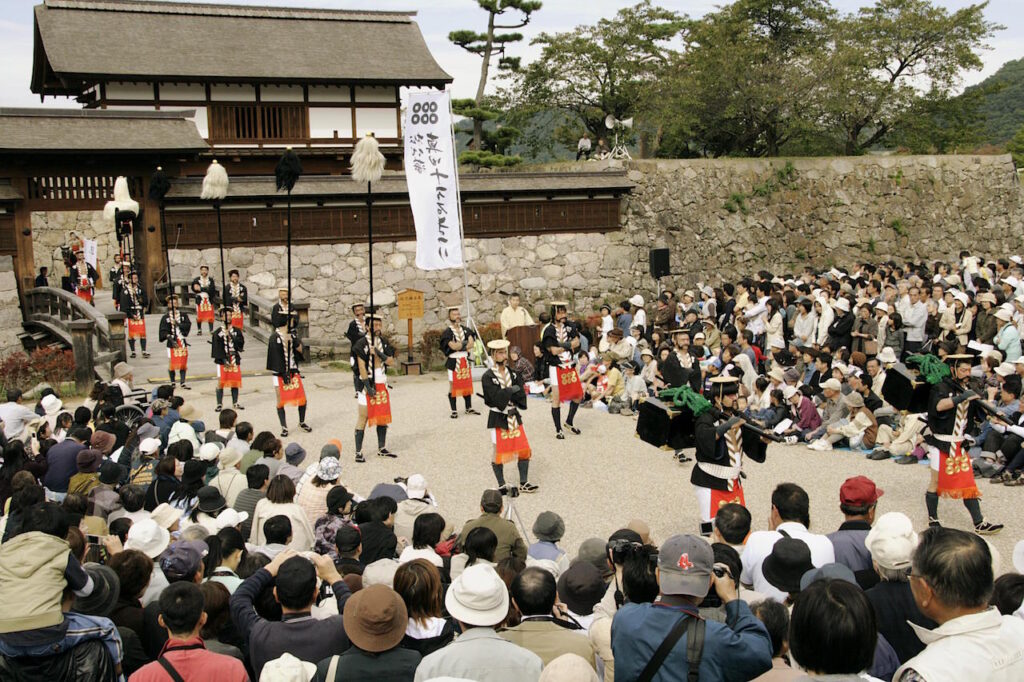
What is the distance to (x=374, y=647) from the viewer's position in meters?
3.97

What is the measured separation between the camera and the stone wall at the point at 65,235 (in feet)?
79.8

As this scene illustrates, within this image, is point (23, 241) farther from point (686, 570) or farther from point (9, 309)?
point (686, 570)

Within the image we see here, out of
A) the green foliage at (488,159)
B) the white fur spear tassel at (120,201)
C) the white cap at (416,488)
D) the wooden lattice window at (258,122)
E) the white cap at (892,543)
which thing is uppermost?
the wooden lattice window at (258,122)

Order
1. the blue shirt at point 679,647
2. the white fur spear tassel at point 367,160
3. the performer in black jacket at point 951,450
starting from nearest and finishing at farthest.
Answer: the blue shirt at point 679,647
the performer in black jacket at point 951,450
the white fur spear tassel at point 367,160

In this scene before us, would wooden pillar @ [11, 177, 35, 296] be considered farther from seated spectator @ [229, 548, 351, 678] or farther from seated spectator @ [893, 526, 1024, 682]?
seated spectator @ [893, 526, 1024, 682]

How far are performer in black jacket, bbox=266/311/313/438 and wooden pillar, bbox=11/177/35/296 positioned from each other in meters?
9.38

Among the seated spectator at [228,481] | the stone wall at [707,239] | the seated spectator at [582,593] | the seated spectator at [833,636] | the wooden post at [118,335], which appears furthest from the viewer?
the stone wall at [707,239]

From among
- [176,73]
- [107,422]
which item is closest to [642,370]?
[107,422]

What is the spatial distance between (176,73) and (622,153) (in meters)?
11.9

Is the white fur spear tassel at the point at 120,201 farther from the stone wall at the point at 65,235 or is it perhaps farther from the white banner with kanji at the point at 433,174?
the stone wall at the point at 65,235

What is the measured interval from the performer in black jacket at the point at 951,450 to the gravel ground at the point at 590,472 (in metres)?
0.29

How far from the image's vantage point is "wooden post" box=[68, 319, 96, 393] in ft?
50.6

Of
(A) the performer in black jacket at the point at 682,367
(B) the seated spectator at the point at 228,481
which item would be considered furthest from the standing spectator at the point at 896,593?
(A) the performer in black jacket at the point at 682,367

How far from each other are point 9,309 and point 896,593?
747 inches
